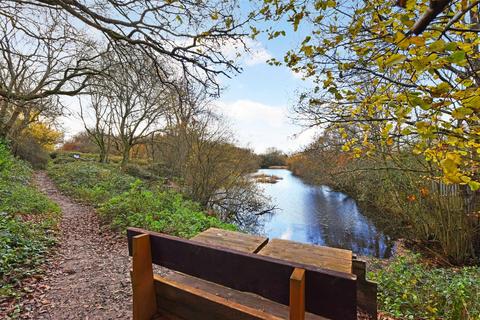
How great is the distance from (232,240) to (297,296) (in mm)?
1528

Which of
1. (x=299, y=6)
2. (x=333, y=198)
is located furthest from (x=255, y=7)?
(x=333, y=198)

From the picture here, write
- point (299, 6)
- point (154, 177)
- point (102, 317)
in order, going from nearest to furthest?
point (299, 6) < point (102, 317) < point (154, 177)

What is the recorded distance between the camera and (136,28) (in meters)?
4.59

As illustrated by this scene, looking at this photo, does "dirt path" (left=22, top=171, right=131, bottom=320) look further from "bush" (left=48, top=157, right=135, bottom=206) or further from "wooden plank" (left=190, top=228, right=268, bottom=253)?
"bush" (left=48, top=157, right=135, bottom=206)

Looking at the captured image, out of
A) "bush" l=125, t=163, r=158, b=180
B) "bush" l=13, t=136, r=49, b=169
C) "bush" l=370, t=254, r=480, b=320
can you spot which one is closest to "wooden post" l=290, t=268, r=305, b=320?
"bush" l=370, t=254, r=480, b=320

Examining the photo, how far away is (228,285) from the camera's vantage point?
1.44 meters

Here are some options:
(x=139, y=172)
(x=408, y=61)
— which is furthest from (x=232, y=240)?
(x=139, y=172)

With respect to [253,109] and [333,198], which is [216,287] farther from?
[333,198]

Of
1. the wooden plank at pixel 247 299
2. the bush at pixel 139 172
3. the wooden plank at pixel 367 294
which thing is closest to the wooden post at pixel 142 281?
the wooden plank at pixel 247 299

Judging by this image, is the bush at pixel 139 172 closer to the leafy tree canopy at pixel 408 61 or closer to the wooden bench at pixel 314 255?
the leafy tree canopy at pixel 408 61

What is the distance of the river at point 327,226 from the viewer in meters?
8.33

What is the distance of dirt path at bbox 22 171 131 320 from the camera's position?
288 cm

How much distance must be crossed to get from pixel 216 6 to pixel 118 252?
4.65m

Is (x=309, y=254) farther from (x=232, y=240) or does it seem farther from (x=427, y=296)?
(x=427, y=296)
